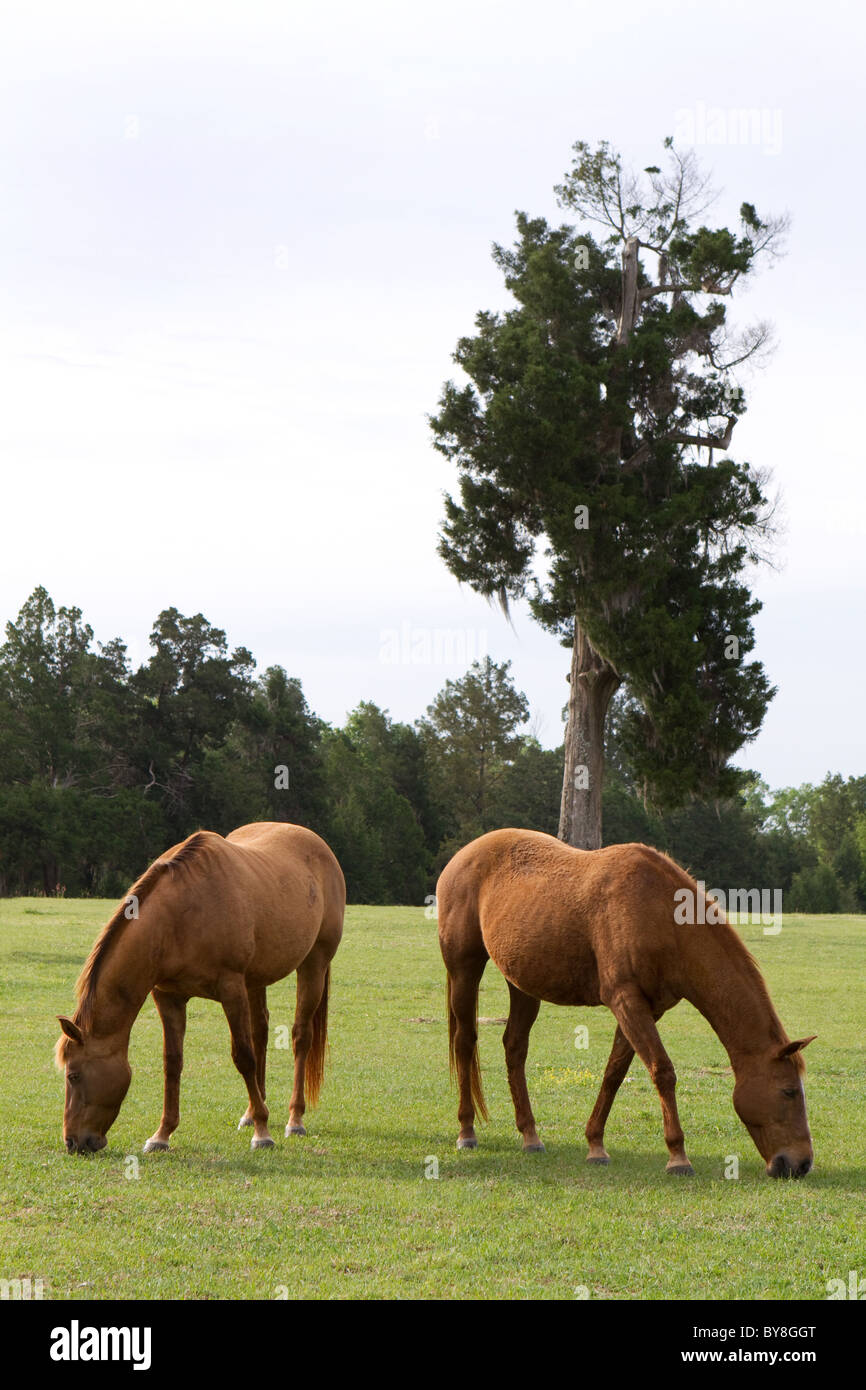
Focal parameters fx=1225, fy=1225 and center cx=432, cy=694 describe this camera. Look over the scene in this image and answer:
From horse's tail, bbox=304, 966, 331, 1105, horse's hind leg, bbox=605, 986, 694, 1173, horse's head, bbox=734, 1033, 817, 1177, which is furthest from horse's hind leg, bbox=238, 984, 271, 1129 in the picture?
horse's head, bbox=734, 1033, 817, 1177

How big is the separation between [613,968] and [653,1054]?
576mm

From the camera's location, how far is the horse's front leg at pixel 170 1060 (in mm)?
8203

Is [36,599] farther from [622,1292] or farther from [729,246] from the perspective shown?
[622,1292]

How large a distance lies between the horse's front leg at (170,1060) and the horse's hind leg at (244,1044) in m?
0.35

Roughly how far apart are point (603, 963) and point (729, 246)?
81.3ft

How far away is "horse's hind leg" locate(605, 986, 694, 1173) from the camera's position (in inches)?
296

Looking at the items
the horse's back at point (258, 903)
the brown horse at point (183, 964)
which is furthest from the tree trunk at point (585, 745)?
the brown horse at point (183, 964)

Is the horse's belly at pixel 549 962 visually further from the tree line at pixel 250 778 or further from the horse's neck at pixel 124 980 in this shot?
the tree line at pixel 250 778

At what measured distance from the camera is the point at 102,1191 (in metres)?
6.97

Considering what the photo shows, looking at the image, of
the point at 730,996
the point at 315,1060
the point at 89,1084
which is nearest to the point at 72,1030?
the point at 89,1084

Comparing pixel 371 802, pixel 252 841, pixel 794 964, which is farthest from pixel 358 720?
pixel 252 841

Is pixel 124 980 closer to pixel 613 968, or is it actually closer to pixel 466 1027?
pixel 466 1027

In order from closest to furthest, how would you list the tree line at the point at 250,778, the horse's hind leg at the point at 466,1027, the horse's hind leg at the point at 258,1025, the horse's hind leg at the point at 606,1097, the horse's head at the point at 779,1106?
1. the horse's head at the point at 779,1106
2. the horse's hind leg at the point at 606,1097
3. the horse's hind leg at the point at 466,1027
4. the horse's hind leg at the point at 258,1025
5. the tree line at the point at 250,778

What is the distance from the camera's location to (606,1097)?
26.5 feet
